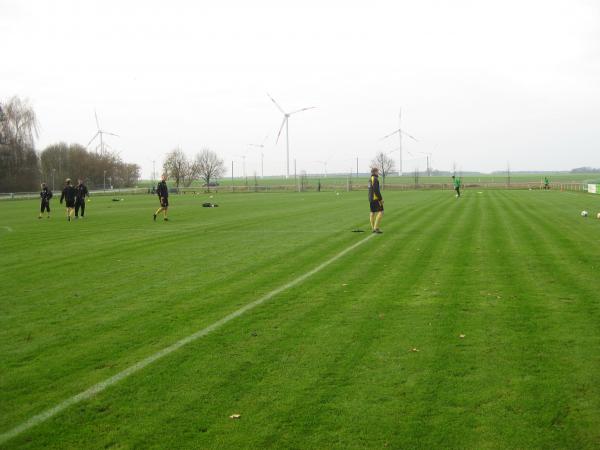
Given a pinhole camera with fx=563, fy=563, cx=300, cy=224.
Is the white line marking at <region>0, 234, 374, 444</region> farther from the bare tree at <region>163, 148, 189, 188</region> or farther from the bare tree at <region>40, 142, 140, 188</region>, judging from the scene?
the bare tree at <region>163, 148, 189, 188</region>

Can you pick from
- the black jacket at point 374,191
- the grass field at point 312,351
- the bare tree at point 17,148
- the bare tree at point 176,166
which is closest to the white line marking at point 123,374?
the grass field at point 312,351

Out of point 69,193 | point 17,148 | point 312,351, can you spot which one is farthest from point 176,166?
point 312,351

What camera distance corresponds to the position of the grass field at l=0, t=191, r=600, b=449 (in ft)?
14.0

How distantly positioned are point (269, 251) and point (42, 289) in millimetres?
5737

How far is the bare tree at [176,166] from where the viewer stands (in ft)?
386

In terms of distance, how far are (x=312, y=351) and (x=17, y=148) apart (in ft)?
257

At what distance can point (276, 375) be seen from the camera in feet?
17.6

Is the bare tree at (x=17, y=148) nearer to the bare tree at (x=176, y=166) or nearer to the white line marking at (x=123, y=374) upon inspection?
the bare tree at (x=176, y=166)

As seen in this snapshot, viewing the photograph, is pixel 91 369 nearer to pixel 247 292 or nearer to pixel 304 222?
pixel 247 292

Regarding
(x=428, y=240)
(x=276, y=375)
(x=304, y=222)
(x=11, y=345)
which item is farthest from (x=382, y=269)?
(x=304, y=222)

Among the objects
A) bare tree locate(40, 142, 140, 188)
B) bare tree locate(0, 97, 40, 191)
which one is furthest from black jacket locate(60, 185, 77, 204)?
bare tree locate(40, 142, 140, 188)

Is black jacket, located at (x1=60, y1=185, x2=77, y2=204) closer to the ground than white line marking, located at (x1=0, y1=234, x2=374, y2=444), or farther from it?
farther from it

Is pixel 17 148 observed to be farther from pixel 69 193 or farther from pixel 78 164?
pixel 69 193

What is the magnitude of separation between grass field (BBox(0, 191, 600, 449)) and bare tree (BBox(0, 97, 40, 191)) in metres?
67.9
